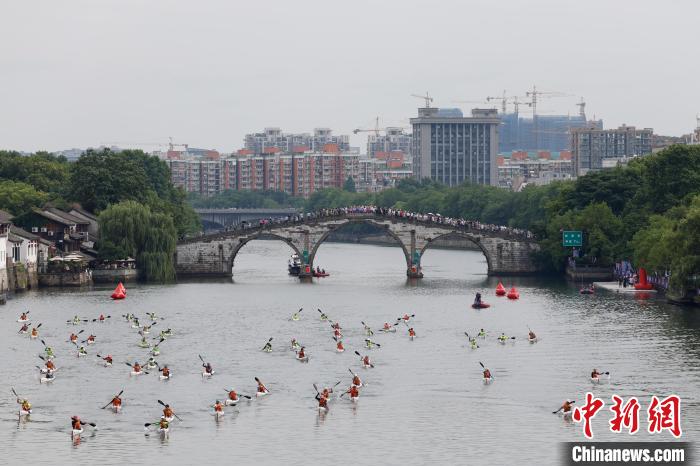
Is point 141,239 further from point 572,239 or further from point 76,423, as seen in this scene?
point 76,423

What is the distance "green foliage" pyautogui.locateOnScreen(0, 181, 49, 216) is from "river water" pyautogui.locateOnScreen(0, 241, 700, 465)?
30334 mm

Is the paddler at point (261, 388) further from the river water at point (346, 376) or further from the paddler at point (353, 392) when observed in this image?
the paddler at point (353, 392)

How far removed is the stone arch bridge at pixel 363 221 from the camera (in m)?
174

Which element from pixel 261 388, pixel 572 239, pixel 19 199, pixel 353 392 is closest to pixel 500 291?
pixel 572 239

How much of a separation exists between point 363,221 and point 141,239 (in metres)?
24.8

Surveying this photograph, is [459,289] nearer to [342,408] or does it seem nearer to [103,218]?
[103,218]

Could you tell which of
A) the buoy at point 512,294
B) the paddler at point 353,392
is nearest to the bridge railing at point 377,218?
the buoy at point 512,294

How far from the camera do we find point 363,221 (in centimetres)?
17612

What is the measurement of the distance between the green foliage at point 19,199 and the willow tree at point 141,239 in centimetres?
1380

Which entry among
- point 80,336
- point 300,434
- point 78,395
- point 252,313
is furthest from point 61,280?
point 300,434

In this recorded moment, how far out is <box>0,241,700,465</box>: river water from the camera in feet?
256

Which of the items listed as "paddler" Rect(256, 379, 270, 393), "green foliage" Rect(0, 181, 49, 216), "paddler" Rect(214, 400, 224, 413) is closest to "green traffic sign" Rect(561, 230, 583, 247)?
"green foliage" Rect(0, 181, 49, 216)

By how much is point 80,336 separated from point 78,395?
25421 mm

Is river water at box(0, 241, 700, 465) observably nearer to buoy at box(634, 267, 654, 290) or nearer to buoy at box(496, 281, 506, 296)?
buoy at box(496, 281, 506, 296)
